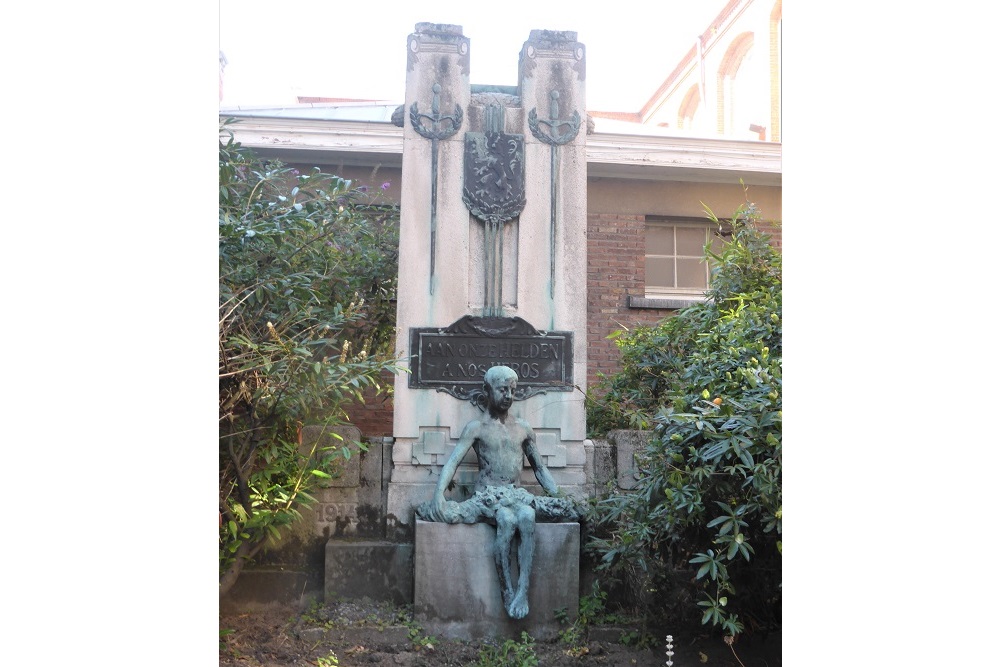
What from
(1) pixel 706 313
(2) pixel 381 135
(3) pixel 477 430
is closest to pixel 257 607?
(3) pixel 477 430

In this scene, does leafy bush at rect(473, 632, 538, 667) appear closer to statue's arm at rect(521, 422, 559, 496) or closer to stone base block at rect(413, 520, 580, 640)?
stone base block at rect(413, 520, 580, 640)

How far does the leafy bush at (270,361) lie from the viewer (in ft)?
17.9

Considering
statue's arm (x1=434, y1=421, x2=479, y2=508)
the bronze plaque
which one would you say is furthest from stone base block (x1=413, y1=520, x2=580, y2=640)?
the bronze plaque

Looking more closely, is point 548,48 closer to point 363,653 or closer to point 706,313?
point 706,313

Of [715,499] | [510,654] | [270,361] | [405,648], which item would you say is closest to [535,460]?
[510,654]

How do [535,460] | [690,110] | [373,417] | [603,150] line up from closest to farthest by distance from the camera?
[535,460] → [373,417] → [603,150] → [690,110]

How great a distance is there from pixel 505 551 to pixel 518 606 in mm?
327

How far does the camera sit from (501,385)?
6105 millimetres

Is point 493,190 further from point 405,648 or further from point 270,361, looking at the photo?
point 405,648

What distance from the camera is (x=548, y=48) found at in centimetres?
695

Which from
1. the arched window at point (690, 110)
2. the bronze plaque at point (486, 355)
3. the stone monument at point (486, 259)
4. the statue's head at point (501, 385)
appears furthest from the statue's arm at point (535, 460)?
the arched window at point (690, 110)

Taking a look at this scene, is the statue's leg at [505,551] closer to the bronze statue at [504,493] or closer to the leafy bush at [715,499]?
the bronze statue at [504,493]

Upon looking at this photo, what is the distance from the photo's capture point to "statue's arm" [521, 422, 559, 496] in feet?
20.2

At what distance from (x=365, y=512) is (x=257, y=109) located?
6736mm
